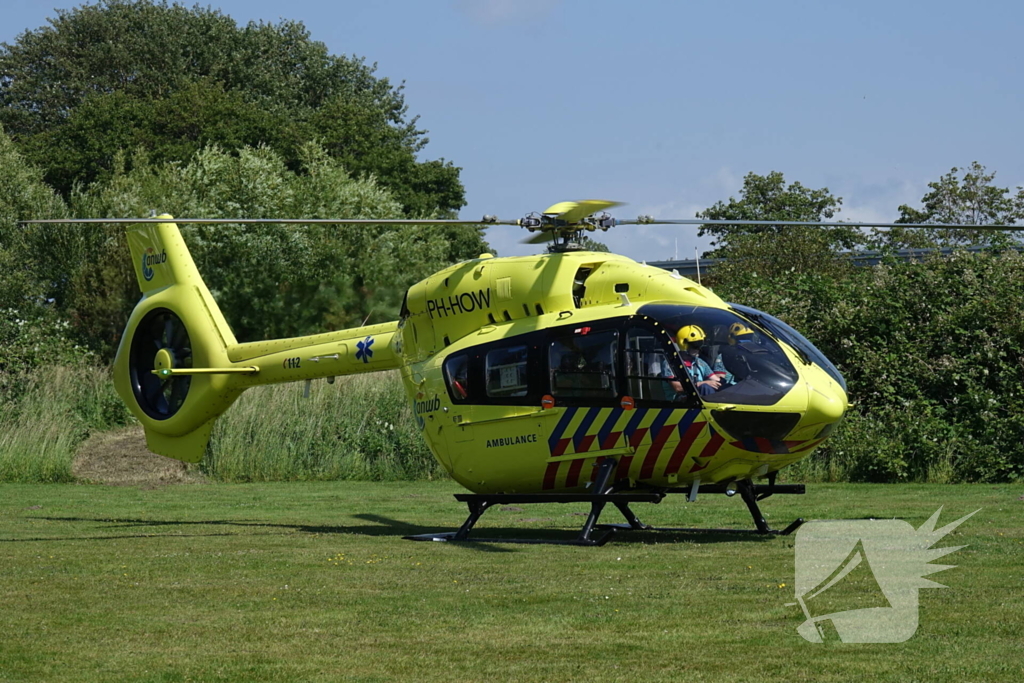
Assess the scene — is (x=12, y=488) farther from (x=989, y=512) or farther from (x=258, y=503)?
(x=989, y=512)

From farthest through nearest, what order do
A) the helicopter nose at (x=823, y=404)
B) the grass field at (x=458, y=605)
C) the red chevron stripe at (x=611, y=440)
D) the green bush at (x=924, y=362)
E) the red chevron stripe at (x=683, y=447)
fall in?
the green bush at (x=924, y=362) → the red chevron stripe at (x=611, y=440) → the red chevron stripe at (x=683, y=447) → the helicopter nose at (x=823, y=404) → the grass field at (x=458, y=605)

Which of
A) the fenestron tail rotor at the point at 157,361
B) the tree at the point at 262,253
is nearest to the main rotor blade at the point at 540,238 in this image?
the fenestron tail rotor at the point at 157,361

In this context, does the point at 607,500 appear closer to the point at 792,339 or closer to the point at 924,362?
the point at 792,339

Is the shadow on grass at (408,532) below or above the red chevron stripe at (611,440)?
below

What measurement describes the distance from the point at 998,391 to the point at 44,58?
6007 cm

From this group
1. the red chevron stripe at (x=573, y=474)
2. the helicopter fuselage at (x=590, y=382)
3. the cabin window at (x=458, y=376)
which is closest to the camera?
the helicopter fuselage at (x=590, y=382)

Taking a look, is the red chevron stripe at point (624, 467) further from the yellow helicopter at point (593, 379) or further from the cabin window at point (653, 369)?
the cabin window at point (653, 369)

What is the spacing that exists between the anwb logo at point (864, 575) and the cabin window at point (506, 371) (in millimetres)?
3414

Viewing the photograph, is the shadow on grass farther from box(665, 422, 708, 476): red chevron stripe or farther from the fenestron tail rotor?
the fenestron tail rotor

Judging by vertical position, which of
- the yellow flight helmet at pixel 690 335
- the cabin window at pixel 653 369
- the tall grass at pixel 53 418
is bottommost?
the tall grass at pixel 53 418

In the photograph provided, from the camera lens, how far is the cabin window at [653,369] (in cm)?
1220

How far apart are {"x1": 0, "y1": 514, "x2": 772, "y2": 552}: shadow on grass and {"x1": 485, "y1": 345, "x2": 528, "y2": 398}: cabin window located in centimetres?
170

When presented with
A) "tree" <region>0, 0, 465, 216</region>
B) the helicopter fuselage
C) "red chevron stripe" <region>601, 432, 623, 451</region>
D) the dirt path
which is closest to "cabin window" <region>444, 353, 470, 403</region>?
the helicopter fuselage

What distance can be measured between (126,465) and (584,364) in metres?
16.4
